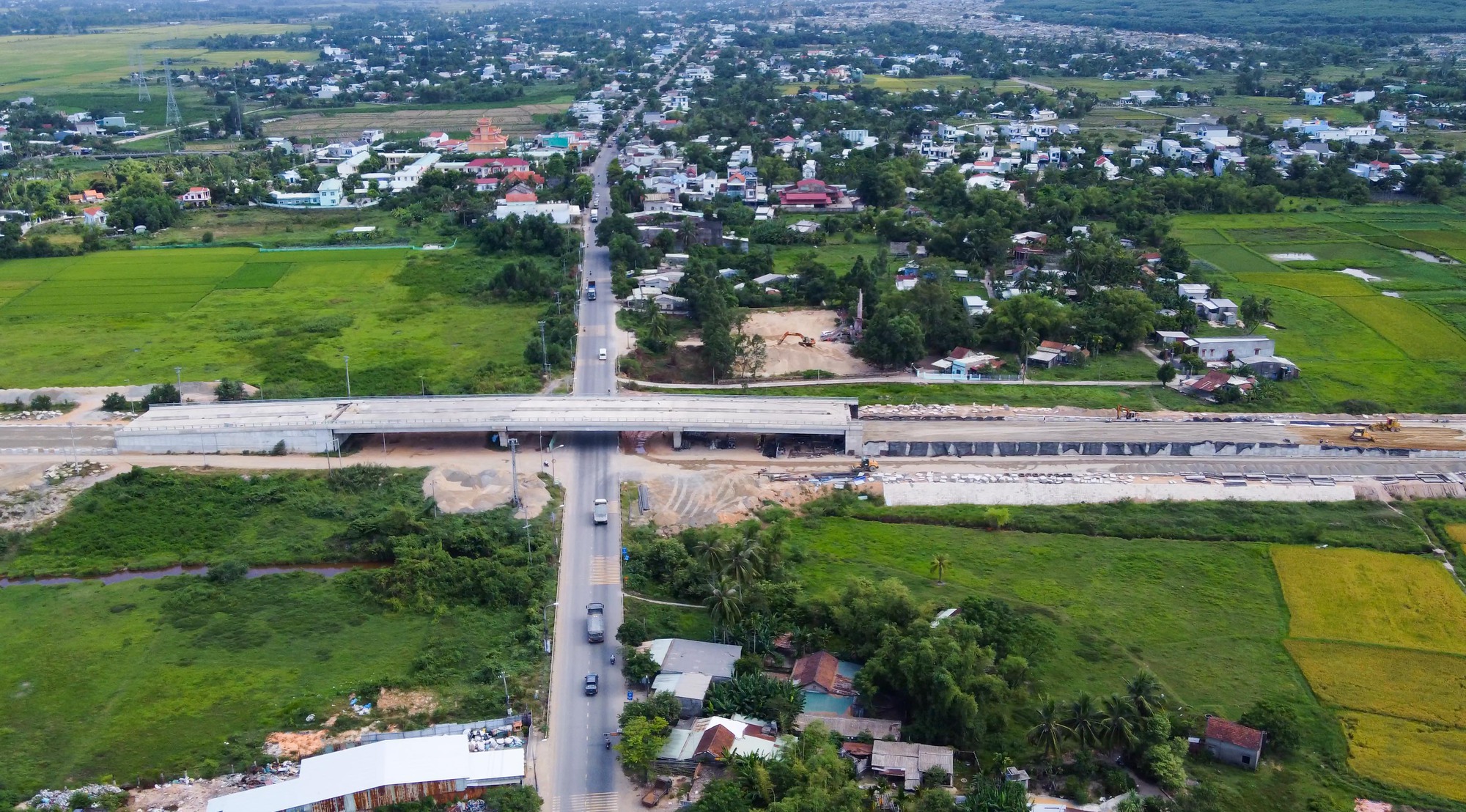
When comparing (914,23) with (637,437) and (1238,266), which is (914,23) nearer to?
(1238,266)

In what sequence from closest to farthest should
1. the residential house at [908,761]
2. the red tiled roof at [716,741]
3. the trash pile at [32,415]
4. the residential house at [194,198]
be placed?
the residential house at [908,761] < the red tiled roof at [716,741] < the trash pile at [32,415] < the residential house at [194,198]

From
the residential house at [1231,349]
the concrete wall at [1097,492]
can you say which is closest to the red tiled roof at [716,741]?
the concrete wall at [1097,492]

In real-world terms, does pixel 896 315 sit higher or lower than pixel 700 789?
higher

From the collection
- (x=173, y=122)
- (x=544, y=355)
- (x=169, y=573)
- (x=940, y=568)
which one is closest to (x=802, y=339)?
A: (x=544, y=355)

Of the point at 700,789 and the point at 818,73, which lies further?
the point at 818,73

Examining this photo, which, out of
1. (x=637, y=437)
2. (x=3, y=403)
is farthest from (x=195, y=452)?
(x=637, y=437)

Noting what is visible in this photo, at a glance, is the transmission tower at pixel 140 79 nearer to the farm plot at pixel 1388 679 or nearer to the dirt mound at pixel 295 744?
the dirt mound at pixel 295 744

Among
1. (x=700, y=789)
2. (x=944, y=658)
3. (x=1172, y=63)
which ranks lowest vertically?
(x=700, y=789)
